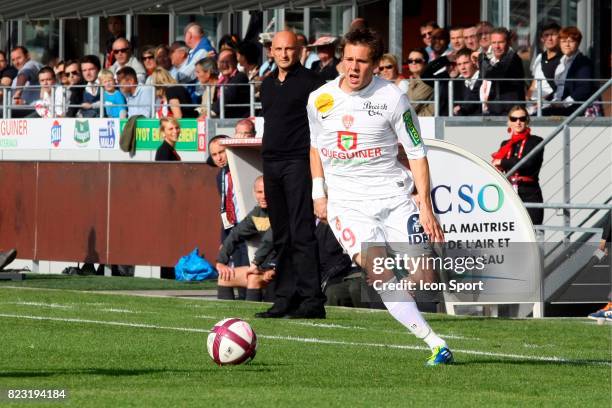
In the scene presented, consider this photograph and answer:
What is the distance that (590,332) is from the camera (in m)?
13.2

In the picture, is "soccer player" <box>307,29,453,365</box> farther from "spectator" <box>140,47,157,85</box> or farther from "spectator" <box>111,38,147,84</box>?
"spectator" <box>111,38,147,84</box>

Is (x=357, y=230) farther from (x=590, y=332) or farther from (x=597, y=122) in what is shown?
(x=597, y=122)

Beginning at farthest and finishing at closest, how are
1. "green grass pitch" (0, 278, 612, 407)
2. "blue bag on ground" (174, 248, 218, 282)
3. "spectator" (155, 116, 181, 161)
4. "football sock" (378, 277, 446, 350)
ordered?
1. "spectator" (155, 116, 181, 161)
2. "blue bag on ground" (174, 248, 218, 282)
3. "football sock" (378, 277, 446, 350)
4. "green grass pitch" (0, 278, 612, 407)

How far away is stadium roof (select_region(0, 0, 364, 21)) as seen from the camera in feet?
79.7

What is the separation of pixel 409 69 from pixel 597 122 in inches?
98.5

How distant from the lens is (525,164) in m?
17.8

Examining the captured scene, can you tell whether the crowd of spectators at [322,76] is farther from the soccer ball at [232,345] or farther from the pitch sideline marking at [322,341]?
the soccer ball at [232,345]

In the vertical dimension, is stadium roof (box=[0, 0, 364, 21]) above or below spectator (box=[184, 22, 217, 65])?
above

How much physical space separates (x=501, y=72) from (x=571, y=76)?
0.92 metres

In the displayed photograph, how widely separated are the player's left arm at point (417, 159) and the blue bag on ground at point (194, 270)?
1103 centimetres

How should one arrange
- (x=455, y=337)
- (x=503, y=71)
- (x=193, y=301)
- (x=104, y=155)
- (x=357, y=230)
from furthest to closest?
(x=104, y=155)
(x=503, y=71)
(x=193, y=301)
(x=455, y=337)
(x=357, y=230)

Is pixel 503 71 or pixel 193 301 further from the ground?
pixel 503 71

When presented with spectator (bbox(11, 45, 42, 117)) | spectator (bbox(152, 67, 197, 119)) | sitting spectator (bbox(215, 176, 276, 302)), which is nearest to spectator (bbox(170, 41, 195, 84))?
spectator (bbox(152, 67, 197, 119))

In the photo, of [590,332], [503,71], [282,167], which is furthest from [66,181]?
[590,332]
